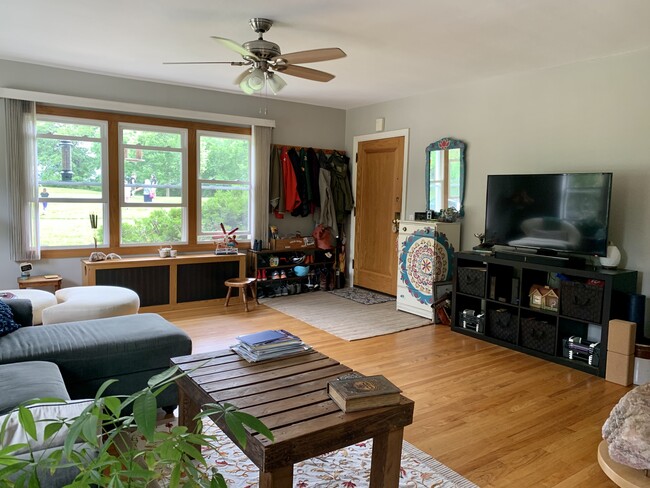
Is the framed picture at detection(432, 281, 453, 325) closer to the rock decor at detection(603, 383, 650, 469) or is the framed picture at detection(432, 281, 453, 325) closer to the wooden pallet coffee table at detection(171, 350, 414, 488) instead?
the rock decor at detection(603, 383, 650, 469)

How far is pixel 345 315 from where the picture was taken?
498 centimetres

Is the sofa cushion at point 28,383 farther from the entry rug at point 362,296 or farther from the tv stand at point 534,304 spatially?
the entry rug at point 362,296

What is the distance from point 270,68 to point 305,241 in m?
3.01

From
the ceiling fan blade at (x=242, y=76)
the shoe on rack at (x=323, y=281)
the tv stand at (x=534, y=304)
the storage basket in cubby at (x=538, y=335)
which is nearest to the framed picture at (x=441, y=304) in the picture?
the tv stand at (x=534, y=304)

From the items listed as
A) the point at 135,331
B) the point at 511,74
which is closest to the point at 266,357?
the point at 135,331

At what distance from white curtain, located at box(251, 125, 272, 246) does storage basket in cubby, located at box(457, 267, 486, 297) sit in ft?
8.23

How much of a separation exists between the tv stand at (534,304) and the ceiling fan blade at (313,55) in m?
2.24

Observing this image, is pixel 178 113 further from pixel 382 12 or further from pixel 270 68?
pixel 382 12

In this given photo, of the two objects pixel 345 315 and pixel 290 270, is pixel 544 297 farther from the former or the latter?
pixel 290 270

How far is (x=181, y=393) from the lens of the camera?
214 centimetres

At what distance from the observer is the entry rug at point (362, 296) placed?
569 centimetres

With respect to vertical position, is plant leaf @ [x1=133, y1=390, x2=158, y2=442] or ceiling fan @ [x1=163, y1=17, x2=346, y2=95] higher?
ceiling fan @ [x1=163, y1=17, x2=346, y2=95]

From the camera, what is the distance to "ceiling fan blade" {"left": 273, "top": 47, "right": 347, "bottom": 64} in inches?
117

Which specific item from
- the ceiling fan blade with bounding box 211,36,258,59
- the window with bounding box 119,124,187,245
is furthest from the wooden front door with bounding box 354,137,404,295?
the ceiling fan blade with bounding box 211,36,258,59
